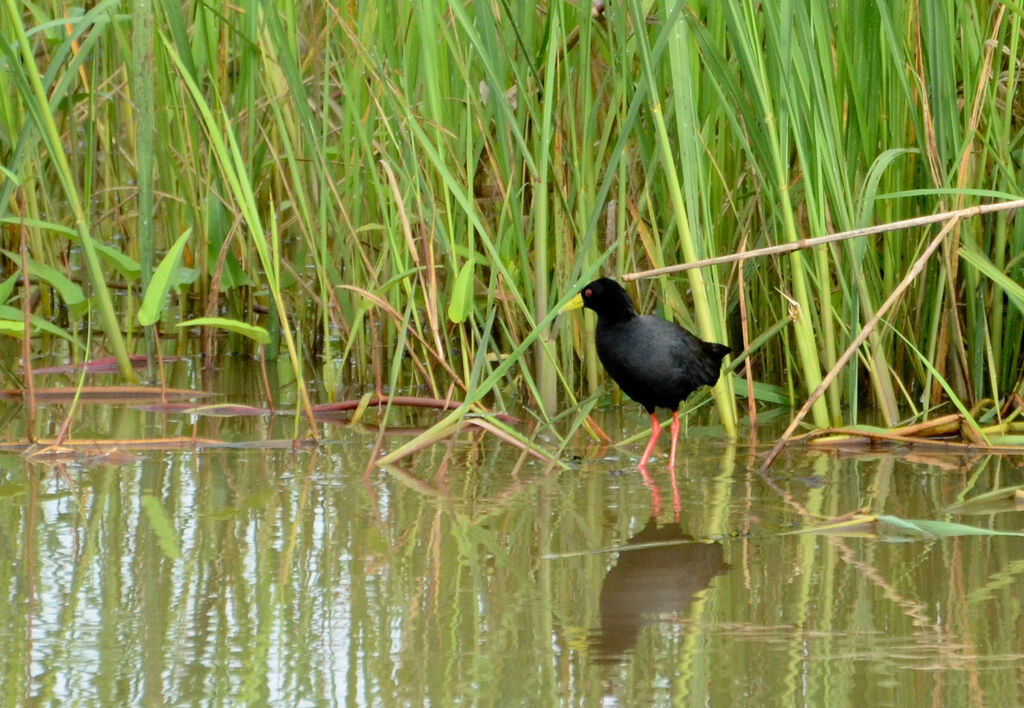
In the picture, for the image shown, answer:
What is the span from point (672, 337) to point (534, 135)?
2.24 feet

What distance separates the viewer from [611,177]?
3.70m

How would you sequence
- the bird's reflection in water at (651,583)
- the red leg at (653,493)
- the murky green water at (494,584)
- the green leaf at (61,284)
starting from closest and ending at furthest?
the murky green water at (494,584) → the bird's reflection in water at (651,583) → the red leg at (653,493) → the green leaf at (61,284)

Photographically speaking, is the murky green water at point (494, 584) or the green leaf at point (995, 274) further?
the green leaf at point (995, 274)

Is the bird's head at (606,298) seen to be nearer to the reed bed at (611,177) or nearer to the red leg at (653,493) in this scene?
the reed bed at (611,177)

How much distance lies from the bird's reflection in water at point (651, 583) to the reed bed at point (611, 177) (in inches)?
24.5

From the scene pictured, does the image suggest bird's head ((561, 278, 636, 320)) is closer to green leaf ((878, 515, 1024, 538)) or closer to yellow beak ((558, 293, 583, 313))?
yellow beak ((558, 293, 583, 313))

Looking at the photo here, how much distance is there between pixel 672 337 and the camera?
4.05 meters

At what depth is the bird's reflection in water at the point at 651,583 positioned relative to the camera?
2463mm

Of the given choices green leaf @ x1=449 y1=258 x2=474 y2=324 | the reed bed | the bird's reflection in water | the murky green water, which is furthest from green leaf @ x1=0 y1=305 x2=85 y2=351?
the bird's reflection in water

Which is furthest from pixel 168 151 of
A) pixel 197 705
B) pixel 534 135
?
pixel 197 705

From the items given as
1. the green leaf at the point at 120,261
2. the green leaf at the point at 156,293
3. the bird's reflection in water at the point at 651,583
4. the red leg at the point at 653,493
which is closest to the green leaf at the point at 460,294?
the red leg at the point at 653,493

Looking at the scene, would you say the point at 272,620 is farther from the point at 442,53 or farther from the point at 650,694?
the point at 442,53

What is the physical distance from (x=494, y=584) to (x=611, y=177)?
52.8 inches

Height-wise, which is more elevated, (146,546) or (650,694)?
(146,546)
